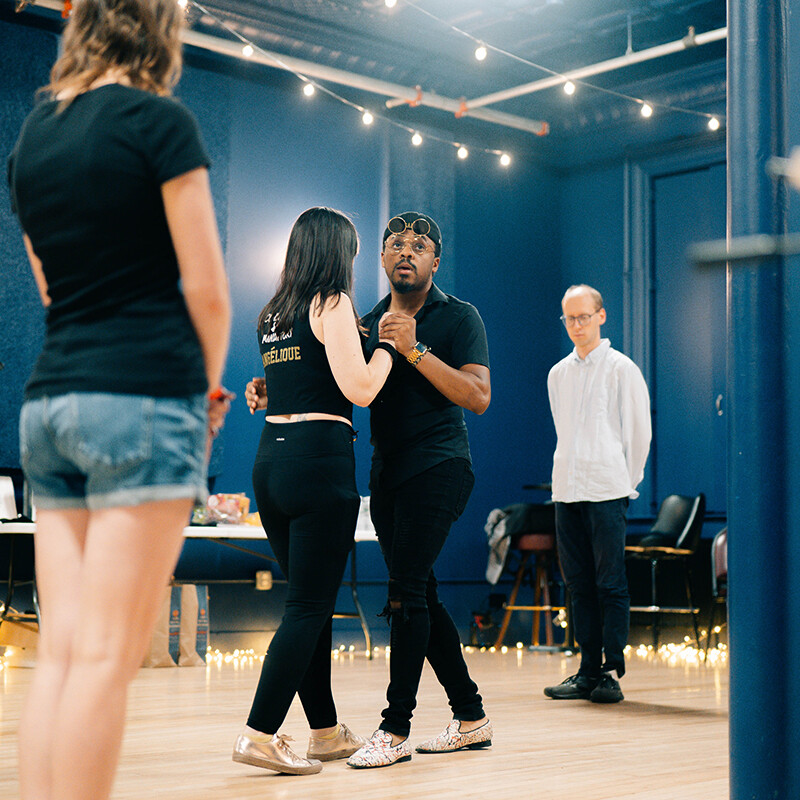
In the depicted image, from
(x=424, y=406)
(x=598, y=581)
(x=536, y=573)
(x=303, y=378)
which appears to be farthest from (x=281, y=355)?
(x=536, y=573)

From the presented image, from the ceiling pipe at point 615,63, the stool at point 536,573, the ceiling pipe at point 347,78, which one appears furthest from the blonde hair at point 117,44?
the stool at point 536,573

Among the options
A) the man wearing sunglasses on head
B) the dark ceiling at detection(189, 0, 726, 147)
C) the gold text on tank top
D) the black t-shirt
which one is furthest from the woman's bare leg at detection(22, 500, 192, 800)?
the dark ceiling at detection(189, 0, 726, 147)

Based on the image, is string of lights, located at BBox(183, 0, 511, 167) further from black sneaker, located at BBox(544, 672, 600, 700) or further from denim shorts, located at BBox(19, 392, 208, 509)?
denim shorts, located at BBox(19, 392, 208, 509)

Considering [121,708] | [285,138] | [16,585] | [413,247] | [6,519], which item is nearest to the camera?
[121,708]

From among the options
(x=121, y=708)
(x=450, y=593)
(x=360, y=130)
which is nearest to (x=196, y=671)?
(x=450, y=593)

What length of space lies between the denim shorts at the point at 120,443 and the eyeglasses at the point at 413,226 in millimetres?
1776

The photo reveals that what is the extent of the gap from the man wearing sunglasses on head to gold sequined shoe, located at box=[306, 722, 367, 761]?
4.8 inches

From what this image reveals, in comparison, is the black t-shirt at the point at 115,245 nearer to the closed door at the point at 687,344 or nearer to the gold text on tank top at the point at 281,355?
the gold text on tank top at the point at 281,355

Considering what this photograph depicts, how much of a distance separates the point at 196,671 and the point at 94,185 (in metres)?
4.62

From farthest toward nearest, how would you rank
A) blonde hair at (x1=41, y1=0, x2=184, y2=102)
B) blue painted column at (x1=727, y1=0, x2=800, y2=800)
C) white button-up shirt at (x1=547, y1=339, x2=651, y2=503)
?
1. white button-up shirt at (x1=547, y1=339, x2=651, y2=503)
2. blue painted column at (x1=727, y1=0, x2=800, y2=800)
3. blonde hair at (x1=41, y1=0, x2=184, y2=102)

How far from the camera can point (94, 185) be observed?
1.32 meters

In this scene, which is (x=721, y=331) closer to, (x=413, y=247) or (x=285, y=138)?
(x=285, y=138)

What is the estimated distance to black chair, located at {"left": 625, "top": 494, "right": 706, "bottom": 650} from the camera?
689cm

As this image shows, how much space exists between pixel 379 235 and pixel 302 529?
5411 millimetres
